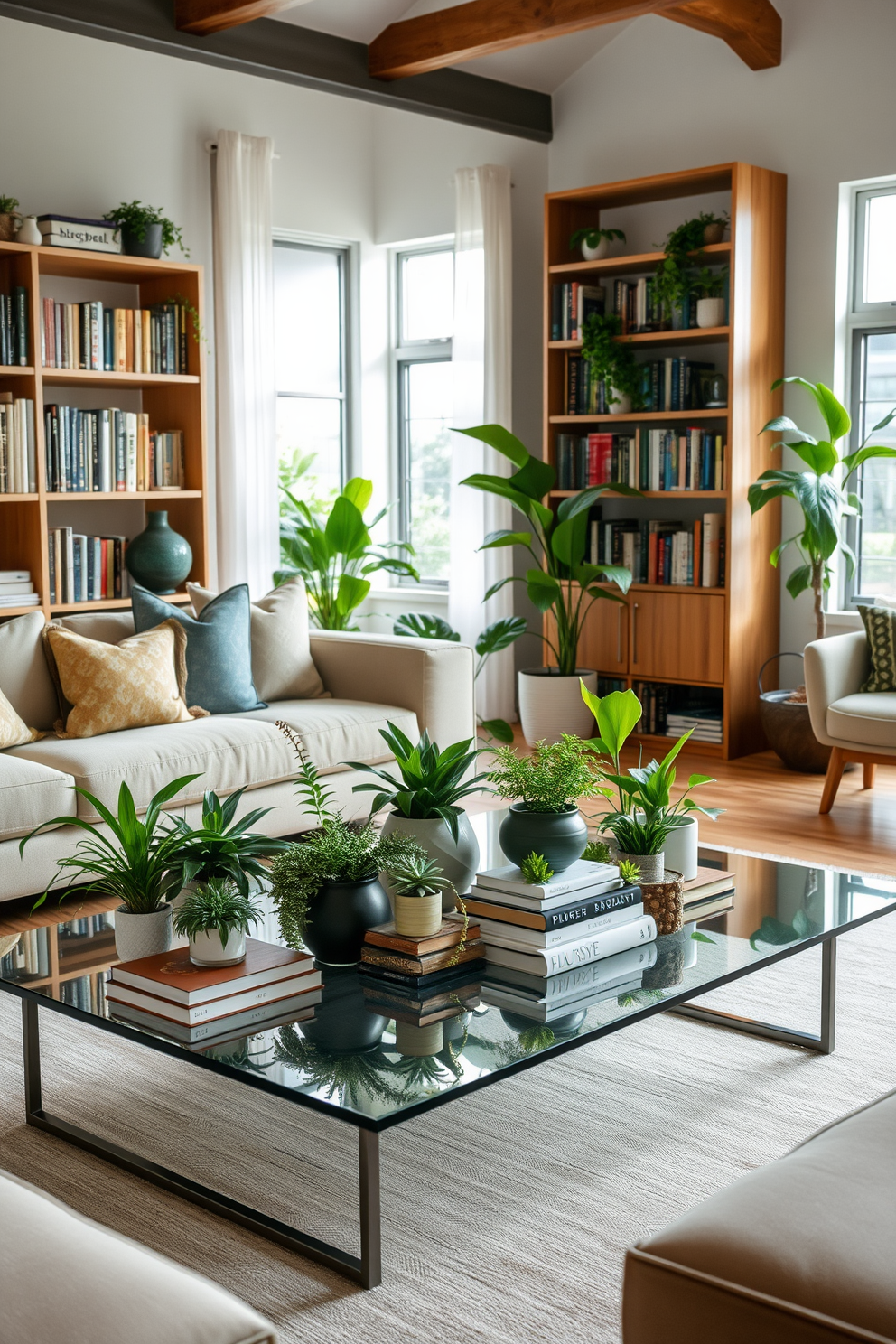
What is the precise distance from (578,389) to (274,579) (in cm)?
163

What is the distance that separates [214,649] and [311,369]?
9.78 feet

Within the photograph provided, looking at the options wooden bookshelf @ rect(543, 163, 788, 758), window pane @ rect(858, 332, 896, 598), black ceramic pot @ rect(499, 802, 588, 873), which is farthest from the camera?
window pane @ rect(858, 332, 896, 598)

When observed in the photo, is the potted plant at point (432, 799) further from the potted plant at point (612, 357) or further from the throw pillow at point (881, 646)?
the potted plant at point (612, 357)

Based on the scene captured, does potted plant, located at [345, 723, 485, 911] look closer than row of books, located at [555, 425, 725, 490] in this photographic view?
Yes

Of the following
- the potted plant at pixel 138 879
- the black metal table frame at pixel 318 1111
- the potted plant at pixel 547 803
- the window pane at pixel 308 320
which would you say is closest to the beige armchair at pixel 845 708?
the black metal table frame at pixel 318 1111

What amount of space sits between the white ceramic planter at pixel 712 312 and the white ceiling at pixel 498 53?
47.2 inches

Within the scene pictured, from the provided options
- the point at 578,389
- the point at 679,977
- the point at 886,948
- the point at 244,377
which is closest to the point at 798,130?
the point at 578,389

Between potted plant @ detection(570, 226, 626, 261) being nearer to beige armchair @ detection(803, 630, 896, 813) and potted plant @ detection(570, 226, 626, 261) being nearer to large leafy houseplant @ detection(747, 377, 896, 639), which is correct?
large leafy houseplant @ detection(747, 377, 896, 639)

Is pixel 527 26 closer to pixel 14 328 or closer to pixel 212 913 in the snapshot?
pixel 14 328

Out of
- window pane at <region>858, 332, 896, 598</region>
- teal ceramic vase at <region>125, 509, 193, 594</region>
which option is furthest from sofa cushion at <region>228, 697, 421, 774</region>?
window pane at <region>858, 332, 896, 598</region>

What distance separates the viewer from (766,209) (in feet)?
18.5

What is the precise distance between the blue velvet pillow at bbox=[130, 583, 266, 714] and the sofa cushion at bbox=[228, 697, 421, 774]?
0.10 meters

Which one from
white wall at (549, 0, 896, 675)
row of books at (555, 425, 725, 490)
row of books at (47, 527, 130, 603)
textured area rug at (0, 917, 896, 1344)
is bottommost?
textured area rug at (0, 917, 896, 1344)

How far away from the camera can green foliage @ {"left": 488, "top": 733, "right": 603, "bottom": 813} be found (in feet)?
7.94
